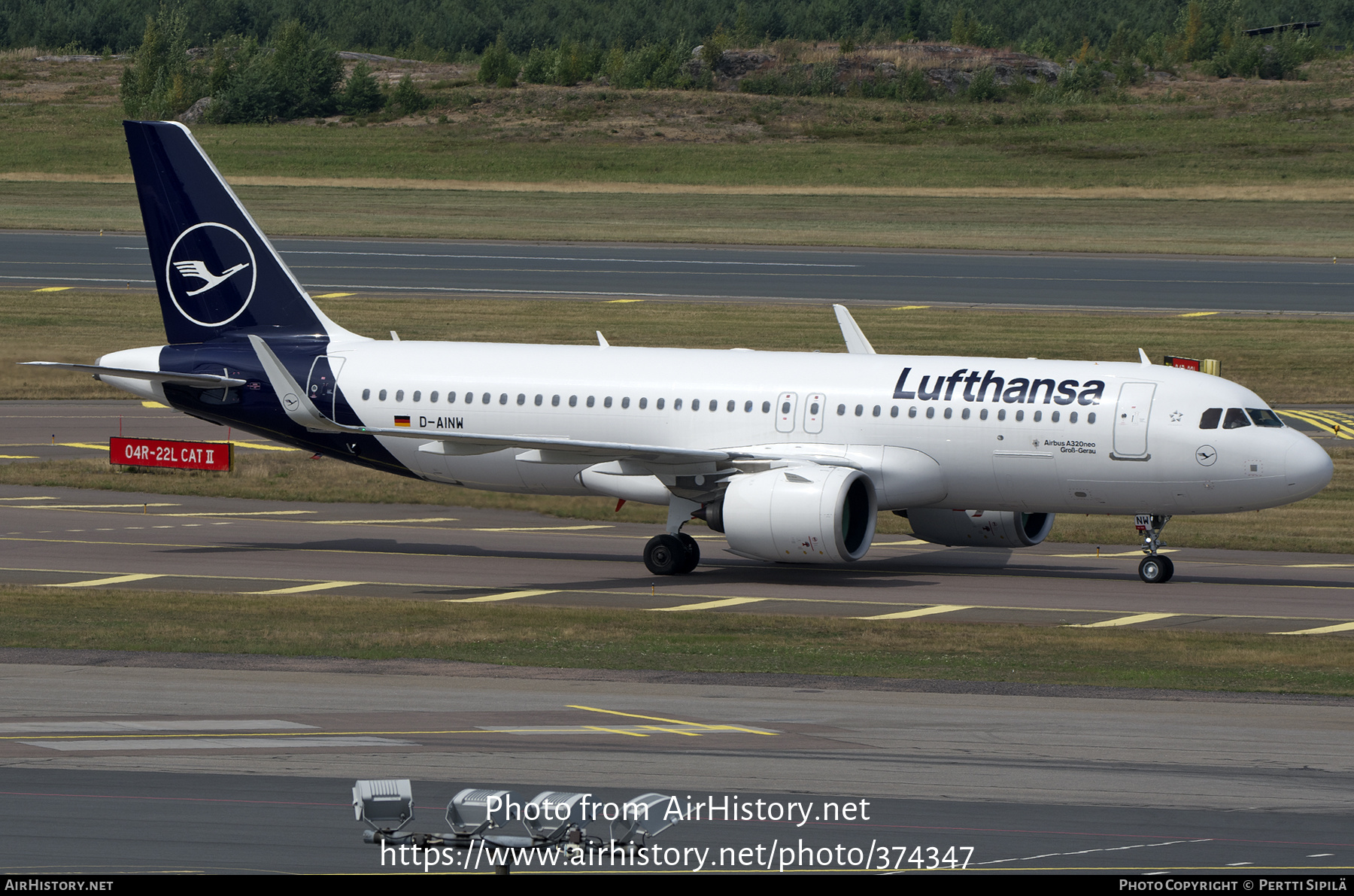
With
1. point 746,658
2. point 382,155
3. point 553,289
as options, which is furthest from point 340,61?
point 746,658

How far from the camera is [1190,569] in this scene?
39594 mm

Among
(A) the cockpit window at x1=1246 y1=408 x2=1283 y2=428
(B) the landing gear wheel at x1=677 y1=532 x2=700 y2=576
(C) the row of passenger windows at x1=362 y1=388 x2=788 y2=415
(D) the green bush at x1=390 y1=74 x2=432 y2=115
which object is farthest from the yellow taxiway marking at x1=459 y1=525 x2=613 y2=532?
(D) the green bush at x1=390 y1=74 x2=432 y2=115

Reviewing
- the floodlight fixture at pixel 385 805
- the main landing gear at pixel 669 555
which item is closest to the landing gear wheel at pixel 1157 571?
the main landing gear at pixel 669 555

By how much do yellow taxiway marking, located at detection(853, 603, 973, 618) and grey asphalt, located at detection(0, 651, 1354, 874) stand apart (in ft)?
23.7

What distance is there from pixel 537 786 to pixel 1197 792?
704cm

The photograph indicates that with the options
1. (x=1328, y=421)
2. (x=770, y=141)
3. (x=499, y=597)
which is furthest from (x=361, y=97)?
(x=499, y=597)

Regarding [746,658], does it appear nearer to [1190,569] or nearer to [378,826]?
[1190,569]

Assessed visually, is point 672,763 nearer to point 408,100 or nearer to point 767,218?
point 767,218

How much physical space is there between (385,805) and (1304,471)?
27.9 metres

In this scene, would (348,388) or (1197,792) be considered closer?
(1197,792)

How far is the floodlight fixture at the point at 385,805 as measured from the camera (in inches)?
487

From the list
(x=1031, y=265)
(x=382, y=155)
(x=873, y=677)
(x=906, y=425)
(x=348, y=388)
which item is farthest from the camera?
(x=382, y=155)

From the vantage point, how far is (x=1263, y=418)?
122 ft

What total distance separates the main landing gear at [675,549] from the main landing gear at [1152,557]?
9.22 metres
